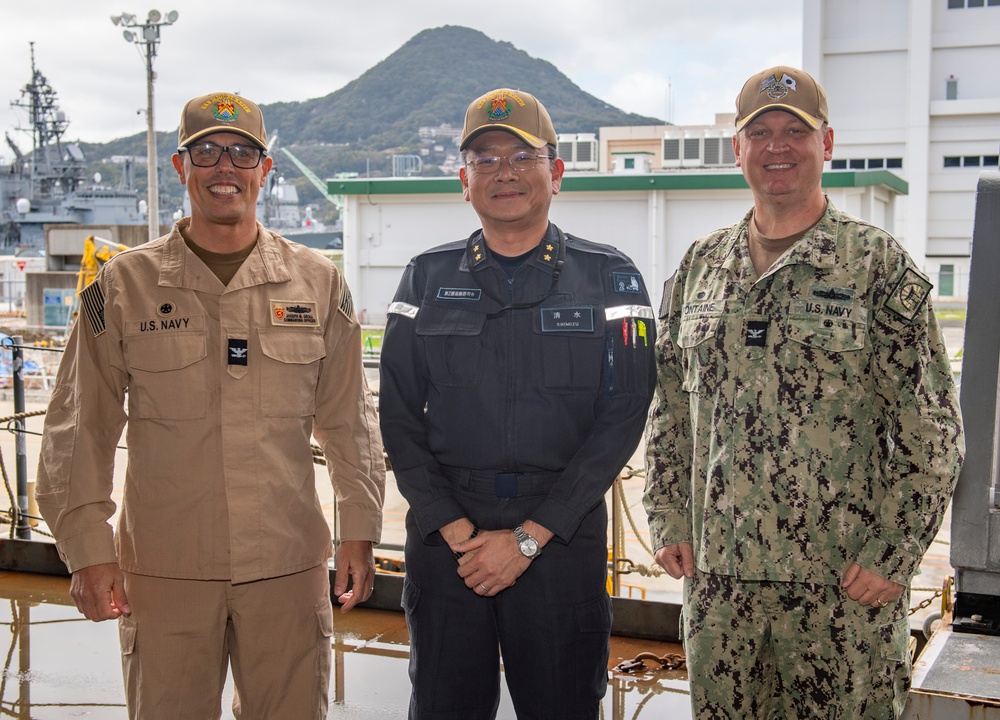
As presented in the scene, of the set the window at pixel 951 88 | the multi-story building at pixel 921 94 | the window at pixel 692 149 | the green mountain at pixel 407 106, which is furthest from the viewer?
the green mountain at pixel 407 106

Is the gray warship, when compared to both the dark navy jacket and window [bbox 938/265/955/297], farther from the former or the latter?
the dark navy jacket

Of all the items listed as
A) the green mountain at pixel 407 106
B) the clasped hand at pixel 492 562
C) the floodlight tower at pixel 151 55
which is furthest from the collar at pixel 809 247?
the green mountain at pixel 407 106

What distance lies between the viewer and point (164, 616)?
226 cm

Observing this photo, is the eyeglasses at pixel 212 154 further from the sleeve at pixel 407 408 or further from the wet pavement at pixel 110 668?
the wet pavement at pixel 110 668

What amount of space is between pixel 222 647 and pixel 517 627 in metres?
0.71

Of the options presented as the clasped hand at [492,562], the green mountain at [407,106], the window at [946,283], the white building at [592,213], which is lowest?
the clasped hand at [492,562]

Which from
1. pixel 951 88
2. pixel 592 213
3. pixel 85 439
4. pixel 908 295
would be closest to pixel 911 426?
pixel 908 295

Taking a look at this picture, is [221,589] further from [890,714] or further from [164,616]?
[890,714]

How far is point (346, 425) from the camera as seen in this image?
2.50 m

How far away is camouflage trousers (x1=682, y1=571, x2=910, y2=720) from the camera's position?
7.06 ft

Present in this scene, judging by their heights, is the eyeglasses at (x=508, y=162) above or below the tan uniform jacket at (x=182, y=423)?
above

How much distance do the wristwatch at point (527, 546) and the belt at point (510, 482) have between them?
11 centimetres

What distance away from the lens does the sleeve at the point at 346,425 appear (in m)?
2.48

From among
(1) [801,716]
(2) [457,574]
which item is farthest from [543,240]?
(1) [801,716]
